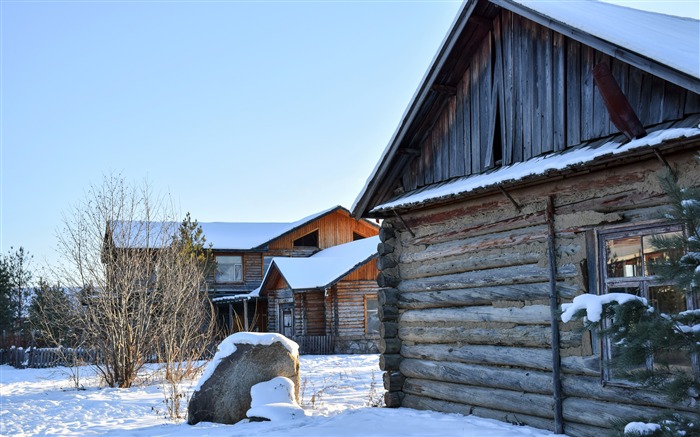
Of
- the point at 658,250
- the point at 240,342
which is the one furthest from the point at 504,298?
the point at 240,342

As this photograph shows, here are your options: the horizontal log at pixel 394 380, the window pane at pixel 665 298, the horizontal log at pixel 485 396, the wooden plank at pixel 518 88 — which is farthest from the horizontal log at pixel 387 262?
the window pane at pixel 665 298

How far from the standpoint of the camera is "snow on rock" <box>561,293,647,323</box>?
5.08m

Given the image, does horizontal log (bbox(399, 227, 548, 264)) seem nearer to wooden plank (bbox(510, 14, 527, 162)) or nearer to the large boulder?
wooden plank (bbox(510, 14, 527, 162))

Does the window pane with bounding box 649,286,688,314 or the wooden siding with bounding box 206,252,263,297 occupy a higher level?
the wooden siding with bounding box 206,252,263,297

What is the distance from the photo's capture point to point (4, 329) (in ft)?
135

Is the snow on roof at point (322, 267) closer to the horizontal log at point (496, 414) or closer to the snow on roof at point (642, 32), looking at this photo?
the horizontal log at point (496, 414)

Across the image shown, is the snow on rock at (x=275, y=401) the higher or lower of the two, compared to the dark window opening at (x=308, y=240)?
lower

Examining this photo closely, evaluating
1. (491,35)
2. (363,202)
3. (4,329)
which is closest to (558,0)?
(491,35)

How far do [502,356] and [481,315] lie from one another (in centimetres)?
74

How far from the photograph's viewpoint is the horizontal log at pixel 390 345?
39.2 ft

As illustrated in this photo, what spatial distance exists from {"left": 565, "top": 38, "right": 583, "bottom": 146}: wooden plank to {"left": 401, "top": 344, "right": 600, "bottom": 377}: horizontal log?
2690 millimetres

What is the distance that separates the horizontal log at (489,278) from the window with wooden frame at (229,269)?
29715 mm

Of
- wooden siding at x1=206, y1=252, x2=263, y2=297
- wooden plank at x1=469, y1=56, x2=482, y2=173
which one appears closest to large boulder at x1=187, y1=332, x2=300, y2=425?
wooden plank at x1=469, y1=56, x2=482, y2=173

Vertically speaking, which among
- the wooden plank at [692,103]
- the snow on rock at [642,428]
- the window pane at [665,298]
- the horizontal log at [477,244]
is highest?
the wooden plank at [692,103]
